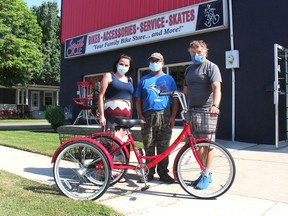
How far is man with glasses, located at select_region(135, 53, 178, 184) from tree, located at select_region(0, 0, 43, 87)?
24339mm

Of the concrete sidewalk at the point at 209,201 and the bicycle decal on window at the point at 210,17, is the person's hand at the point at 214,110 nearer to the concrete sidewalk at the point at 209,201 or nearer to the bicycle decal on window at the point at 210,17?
the concrete sidewalk at the point at 209,201

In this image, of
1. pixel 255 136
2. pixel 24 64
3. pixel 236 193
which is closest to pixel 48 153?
pixel 236 193

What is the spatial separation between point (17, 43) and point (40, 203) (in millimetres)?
25989

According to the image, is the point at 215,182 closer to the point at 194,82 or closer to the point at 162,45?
the point at 194,82

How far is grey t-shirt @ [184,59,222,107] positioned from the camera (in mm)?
4715

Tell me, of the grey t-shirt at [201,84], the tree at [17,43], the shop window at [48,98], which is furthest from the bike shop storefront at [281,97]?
the shop window at [48,98]

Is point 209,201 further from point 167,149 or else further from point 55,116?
point 55,116

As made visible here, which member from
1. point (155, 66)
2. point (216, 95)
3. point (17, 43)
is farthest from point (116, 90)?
point (17, 43)

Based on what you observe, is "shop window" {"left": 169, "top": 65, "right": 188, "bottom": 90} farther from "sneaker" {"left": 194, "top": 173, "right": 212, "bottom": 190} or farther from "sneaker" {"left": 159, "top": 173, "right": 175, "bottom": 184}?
"sneaker" {"left": 194, "top": 173, "right": 212, "bottom": 190}

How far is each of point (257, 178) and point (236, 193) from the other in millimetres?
905

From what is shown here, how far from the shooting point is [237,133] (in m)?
9.18

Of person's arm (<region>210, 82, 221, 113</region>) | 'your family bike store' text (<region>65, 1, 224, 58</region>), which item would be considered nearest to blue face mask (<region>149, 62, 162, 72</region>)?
person's arm (<region>210, 82, 221, 113</region>)

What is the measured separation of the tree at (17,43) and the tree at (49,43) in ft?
15.4

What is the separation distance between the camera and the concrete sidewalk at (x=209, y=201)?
405 cm
